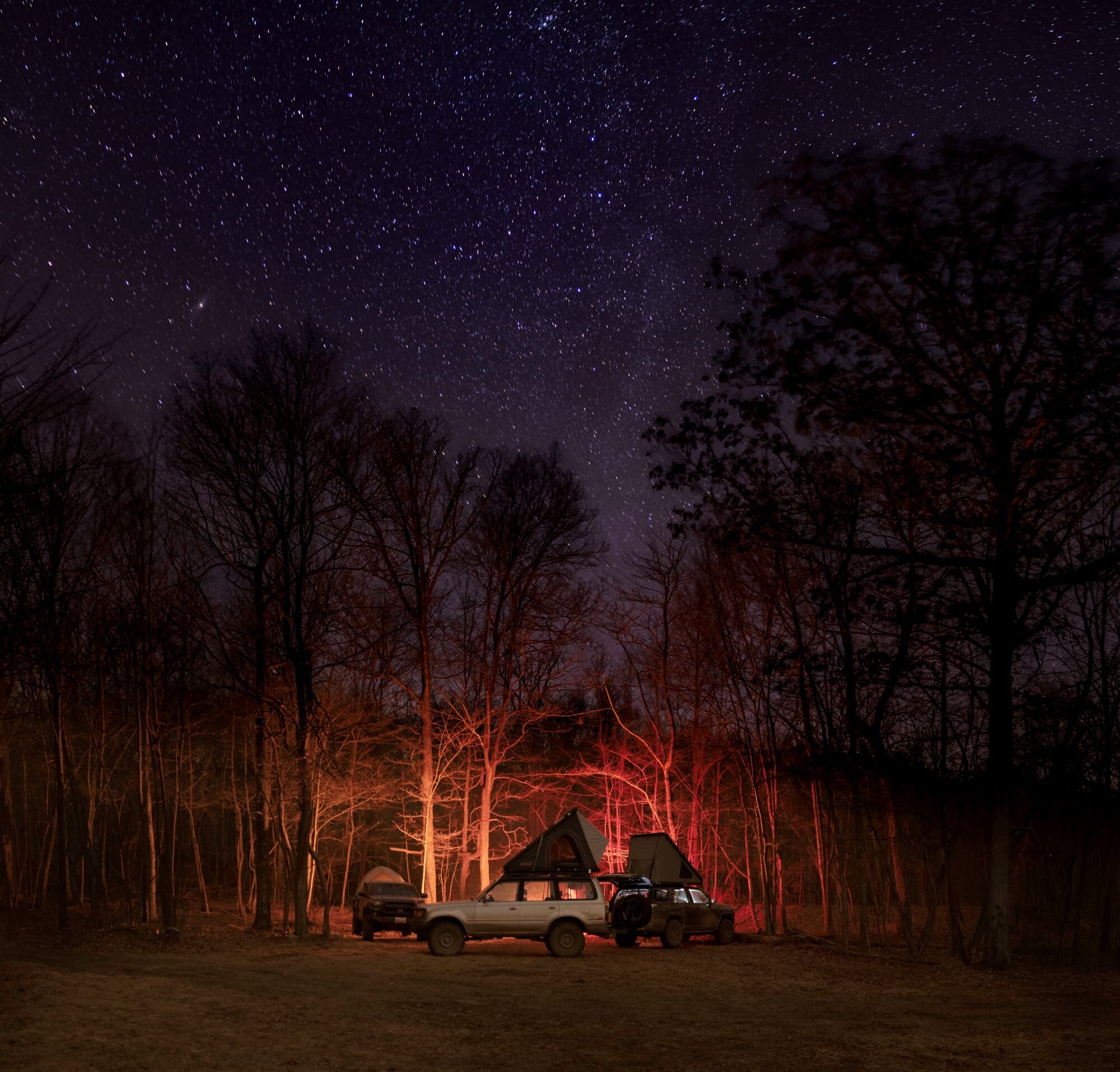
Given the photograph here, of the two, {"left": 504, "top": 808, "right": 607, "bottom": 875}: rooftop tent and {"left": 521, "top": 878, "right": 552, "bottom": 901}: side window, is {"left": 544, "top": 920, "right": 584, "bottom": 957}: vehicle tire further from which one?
{"left": 504, "top": 808, "right": 607, "bottom": 875}: rooftop tent

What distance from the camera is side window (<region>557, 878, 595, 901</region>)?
2044cm

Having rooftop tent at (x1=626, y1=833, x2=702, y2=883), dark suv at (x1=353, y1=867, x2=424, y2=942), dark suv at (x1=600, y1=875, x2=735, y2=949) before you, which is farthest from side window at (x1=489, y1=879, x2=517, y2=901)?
rooftop tent at (x1=626, y1=833, x2=702, y2=883)

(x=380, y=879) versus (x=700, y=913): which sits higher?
(x=380, y=879)

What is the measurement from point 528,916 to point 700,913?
5.33 metres

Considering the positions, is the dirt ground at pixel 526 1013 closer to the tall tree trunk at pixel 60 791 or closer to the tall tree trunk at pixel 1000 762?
the tall tree trunk at pixel 1000 762

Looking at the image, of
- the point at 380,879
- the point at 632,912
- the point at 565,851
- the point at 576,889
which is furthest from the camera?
the point at 380,879

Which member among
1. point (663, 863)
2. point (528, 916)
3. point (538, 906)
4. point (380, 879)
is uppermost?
point (663, 863)

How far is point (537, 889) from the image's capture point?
20.5m

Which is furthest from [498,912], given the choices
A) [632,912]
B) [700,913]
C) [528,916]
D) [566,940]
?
[700,913]

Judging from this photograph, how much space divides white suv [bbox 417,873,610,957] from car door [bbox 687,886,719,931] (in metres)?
3.57

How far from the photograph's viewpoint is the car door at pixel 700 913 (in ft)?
76.9

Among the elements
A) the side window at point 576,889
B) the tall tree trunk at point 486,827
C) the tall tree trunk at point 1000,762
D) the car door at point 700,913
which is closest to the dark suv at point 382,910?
the tall tree trunk at point 486,827

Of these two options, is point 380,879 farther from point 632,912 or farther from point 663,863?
point 632,912

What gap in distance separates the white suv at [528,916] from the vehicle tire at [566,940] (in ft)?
0.04
